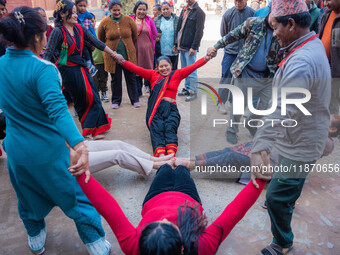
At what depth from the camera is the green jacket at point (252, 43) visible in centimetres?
304

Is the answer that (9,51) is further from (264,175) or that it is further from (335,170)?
(335,170)

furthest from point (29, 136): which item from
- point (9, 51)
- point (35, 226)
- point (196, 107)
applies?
point (196, 107)

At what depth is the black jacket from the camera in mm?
4922

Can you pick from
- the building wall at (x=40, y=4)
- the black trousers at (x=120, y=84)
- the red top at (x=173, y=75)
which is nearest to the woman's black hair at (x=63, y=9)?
the red top at (x=173, y=75)

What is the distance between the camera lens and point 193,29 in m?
5.04

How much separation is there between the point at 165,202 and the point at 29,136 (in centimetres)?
91

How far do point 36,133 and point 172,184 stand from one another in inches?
38.8

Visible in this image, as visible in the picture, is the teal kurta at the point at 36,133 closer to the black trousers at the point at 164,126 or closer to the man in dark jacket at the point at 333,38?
the black trousers at the point at 164,126

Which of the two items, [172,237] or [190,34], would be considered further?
[190,34]

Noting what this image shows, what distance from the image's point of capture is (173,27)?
5359 millimetres

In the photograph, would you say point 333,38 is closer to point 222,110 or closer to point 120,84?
point 222,110

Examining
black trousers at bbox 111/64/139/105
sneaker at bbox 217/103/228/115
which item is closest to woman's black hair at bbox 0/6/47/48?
black trousers at bbox 111/64/139/105

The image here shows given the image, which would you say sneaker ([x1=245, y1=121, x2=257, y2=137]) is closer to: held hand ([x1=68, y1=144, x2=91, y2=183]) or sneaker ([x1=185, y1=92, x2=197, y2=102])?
sneaker ([x1=185, y1=92, x2=197, y2=102])

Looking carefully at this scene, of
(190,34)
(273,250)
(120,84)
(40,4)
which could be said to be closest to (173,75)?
(120,84)
